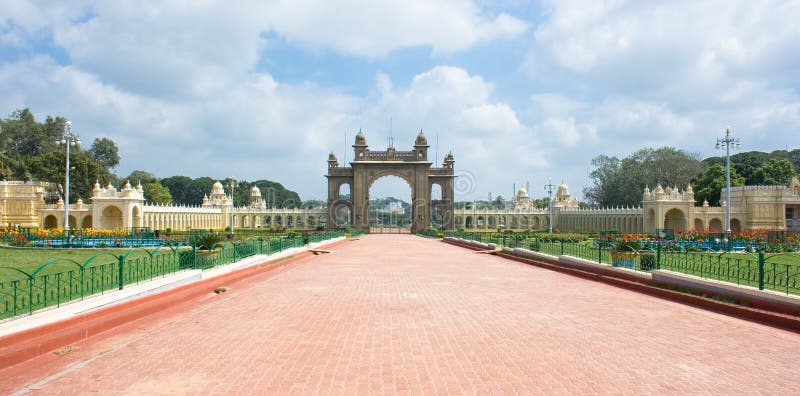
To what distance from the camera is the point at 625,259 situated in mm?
15477

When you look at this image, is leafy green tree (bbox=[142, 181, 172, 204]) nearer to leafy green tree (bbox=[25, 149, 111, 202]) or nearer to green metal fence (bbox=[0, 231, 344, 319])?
leafy green tree (bbox=[25, 149, 111, 202])

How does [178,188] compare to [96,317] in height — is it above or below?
above

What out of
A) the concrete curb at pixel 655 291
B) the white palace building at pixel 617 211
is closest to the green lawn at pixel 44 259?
the concrete curb at pixel 655 291

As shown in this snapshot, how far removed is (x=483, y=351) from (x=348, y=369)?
185 cm

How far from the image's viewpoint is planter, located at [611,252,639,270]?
50.2 ft

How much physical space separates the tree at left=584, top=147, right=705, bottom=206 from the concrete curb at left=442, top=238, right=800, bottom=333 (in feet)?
164

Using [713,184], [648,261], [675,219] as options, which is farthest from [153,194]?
[648,261]

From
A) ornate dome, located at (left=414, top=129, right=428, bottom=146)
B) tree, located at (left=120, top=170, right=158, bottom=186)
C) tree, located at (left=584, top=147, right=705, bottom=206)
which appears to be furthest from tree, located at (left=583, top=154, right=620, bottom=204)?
tree, located at (left=120, top=170, right=158, bottom=186)

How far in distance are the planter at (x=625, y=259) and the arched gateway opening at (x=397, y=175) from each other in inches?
1979

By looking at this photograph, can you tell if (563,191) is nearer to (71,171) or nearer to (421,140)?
(421,140)

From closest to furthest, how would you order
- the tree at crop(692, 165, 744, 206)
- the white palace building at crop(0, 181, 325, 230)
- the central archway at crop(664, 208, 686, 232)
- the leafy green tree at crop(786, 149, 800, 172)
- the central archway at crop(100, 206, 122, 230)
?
the white palace building at crop(0, 181, 325, 230)
the central archway at crop(100, 206, 122, 230)
the central archway at crop(664, 208, 686, 232)
the tree at crop(692, 165, 744, 206)
the leafy green tree at crop(786, 149, 800, 172)

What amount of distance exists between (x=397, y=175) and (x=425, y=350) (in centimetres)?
6180

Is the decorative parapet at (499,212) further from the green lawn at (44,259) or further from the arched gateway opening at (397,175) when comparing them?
the green lawn at (44,259)

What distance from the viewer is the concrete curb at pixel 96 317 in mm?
6719
